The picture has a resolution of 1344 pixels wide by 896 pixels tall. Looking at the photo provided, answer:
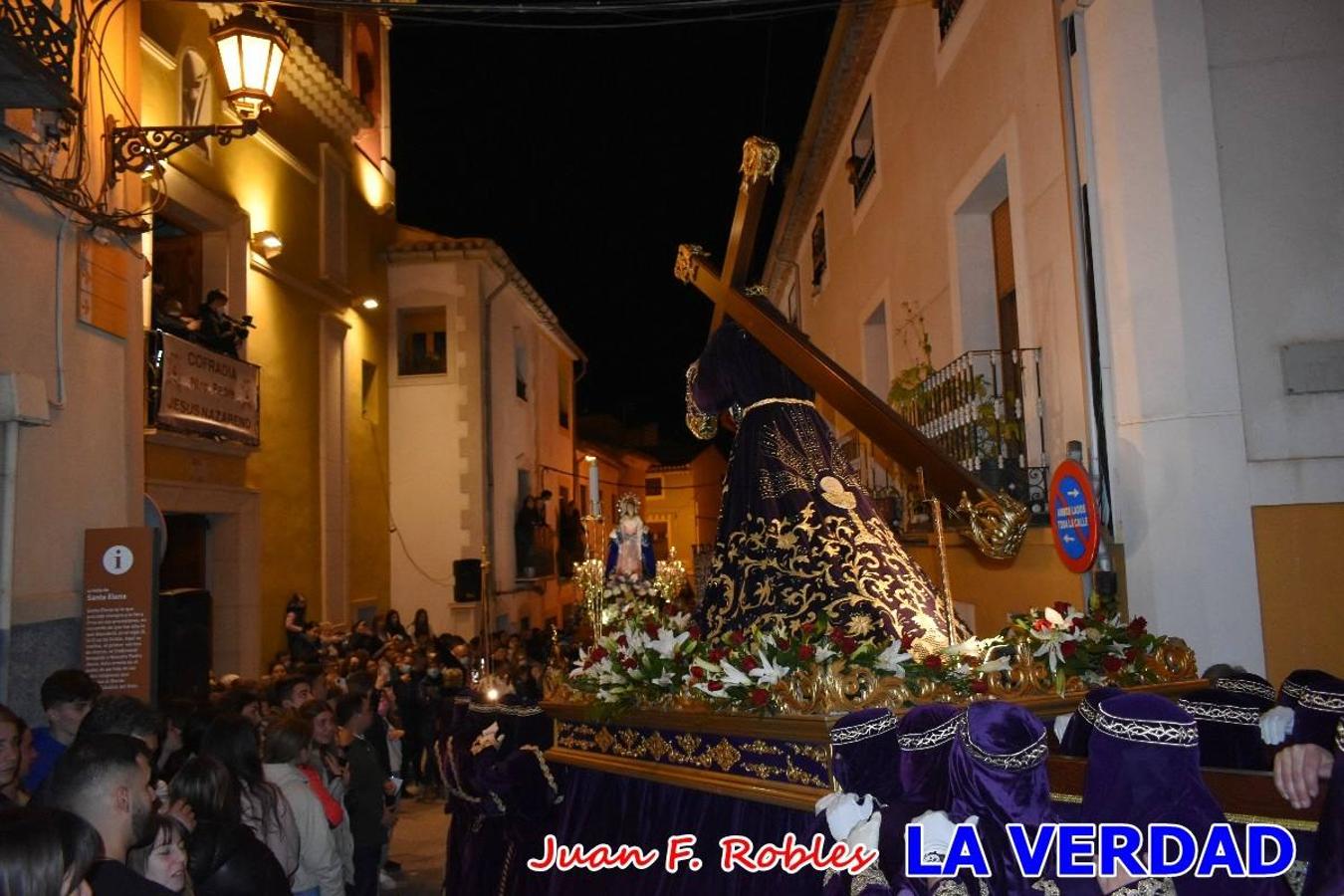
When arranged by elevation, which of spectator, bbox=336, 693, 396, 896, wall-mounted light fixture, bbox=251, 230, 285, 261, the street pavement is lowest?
the street pavement

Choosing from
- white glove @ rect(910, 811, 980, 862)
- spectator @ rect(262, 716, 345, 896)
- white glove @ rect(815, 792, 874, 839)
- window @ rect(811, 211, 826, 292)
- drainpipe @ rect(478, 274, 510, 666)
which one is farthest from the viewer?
drainpipe @ rect(478, 274, 510, 666)

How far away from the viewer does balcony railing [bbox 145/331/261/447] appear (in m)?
9.09

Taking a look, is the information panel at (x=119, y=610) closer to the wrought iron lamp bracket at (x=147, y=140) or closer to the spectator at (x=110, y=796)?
the wrought iron lamp bracket at (x=147, y=140)

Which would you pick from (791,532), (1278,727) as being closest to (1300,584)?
(791,532)

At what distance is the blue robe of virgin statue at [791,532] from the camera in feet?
14.8

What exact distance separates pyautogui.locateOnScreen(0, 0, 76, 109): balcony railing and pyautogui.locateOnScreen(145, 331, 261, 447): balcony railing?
3.28 m

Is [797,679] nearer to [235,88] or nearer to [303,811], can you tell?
[303,811]

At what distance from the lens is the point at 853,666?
3.84 metres

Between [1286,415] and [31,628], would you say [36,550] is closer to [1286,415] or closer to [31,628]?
[31,628]

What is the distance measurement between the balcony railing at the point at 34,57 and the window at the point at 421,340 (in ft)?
40.5

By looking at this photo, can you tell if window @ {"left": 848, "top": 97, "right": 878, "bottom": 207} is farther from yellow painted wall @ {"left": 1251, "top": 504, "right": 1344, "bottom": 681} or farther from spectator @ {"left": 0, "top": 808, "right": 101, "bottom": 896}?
spectator @ {"left": 0, "top": 808, "right": 101, "bottom": 896}

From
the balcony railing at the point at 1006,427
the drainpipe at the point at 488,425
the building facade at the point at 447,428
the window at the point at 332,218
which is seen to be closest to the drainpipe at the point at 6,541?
the balcony railing at the point at 1006,427

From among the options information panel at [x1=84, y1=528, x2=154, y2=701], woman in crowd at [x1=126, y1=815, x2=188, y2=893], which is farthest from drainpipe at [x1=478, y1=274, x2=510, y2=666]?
woman in crowd at [x1=126, y1=815, x2=188, y2=893]

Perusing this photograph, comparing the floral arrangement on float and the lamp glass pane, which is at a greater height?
the lamp glass pane
